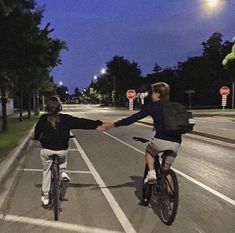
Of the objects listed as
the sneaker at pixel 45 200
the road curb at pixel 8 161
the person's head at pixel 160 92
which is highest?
the person's head at pixel 160 92

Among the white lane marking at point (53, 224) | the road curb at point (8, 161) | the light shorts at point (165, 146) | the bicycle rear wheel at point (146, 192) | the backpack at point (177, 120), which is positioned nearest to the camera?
the white lane marking at point (53, 224)

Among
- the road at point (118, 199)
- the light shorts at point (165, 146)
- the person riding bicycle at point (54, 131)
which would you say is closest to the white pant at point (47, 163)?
the person riding bicycle at point (54, 131)

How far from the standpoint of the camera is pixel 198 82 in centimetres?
10256

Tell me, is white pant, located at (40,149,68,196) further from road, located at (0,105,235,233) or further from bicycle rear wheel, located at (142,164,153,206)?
bicycle rear wheel, located at (142,164,153,206)

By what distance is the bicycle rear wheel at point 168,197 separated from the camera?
7660mm

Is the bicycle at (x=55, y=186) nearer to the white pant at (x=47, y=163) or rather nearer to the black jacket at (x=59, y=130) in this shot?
the white pant at (x=47, y=163)

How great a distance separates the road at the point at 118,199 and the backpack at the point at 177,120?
1.27 meters

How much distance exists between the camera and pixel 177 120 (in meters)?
8.06

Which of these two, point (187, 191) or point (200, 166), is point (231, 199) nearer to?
point (187, 191)

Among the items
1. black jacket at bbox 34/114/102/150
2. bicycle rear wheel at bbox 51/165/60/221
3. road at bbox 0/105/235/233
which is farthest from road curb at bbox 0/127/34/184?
bicycle rear wheel at bbox 51/165/60/221

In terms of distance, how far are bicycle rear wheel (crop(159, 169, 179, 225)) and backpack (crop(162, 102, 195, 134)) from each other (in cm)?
59

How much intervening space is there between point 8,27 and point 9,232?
54.3ft

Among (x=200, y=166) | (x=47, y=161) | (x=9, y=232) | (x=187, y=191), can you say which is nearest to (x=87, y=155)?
(x=200, y=166)

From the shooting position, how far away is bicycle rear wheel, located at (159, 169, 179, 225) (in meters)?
7.66
